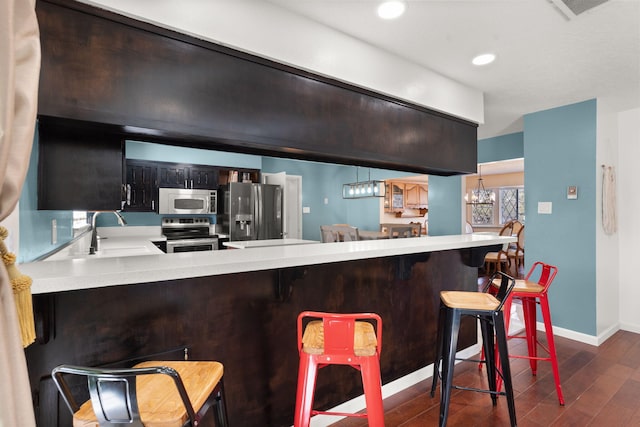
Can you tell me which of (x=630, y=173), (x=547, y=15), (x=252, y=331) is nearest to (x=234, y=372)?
(x=252, y=331)

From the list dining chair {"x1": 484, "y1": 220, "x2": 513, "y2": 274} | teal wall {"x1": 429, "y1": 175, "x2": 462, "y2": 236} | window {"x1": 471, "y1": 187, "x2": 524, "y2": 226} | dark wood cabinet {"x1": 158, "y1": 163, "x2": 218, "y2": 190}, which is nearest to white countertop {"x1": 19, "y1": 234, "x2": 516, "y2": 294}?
teal wall {"x1": 429, "y1": 175, "x2": 462, "y2": 236}

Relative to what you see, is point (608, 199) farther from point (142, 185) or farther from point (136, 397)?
point (142, 185)

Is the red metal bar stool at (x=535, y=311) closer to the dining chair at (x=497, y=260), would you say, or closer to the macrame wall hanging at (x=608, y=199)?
the macrame wall hanging at (x=608, y=199)

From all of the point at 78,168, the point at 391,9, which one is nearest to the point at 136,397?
the point at 78,168

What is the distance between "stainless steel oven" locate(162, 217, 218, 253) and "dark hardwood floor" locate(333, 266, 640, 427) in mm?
3928

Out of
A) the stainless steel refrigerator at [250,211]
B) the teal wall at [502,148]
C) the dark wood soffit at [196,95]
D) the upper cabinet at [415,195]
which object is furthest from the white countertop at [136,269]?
the upper cabinet at [415,195]

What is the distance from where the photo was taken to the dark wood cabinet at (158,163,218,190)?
516 cm

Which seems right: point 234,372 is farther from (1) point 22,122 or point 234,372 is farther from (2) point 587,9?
(2) point 587,9

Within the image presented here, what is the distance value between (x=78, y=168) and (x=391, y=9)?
5.82ft

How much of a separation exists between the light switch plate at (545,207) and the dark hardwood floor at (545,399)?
56.1 inches

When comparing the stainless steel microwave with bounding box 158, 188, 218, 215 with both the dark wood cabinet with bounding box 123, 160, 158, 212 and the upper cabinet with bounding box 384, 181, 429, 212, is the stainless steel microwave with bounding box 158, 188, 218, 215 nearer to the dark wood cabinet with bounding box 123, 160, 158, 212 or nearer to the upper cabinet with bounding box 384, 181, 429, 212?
the dark wood cabinet with bounding box 123, 160, 158, 212

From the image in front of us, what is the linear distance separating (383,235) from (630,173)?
3281mm

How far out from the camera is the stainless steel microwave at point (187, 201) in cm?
507

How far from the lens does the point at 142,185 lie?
5004 mm
